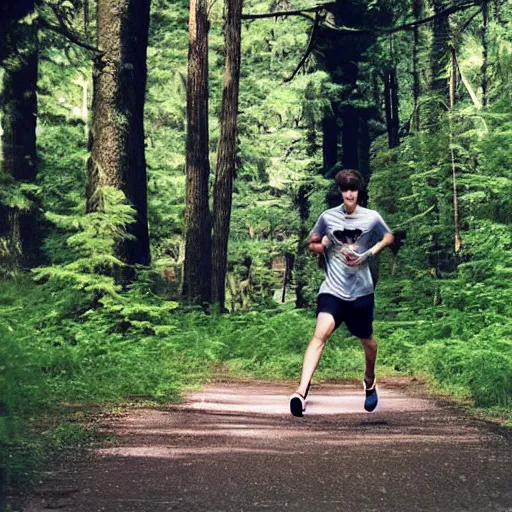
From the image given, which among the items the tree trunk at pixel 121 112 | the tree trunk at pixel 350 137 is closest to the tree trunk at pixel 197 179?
the tree trunk at pixel 121 112

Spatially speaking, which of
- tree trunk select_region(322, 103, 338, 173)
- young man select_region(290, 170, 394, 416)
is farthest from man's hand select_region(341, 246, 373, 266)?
tree trunk select_region(322, 103, 338, 173)

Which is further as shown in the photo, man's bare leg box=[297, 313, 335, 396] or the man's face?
man's bare leg box=[297, 313, 335, 396]

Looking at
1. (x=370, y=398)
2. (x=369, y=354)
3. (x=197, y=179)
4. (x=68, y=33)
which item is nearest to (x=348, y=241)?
(x=369, y=354)

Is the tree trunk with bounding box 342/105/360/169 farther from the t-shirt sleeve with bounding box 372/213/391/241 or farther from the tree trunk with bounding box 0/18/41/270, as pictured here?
the t-shirt sleeve with bounding box 372/213/391/241

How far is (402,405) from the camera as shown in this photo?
11.5 m

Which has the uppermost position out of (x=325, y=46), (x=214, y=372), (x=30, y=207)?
(x=325, y=46)

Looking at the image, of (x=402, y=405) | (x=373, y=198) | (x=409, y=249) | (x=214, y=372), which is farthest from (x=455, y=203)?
(x=402, y=405)

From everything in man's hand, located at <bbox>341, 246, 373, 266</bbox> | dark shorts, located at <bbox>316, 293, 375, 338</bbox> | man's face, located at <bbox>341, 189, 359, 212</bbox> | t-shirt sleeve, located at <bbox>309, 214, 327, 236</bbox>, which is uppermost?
man's face, located at <bbox>341, 189, 359, 212</bbox>

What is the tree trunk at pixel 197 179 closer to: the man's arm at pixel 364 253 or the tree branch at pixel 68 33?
the tree branch at pixel 68 33

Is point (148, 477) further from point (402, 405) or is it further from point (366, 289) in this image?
point (402, 405)

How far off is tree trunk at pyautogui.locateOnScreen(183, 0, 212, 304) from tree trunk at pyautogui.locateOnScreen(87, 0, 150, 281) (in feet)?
14.8

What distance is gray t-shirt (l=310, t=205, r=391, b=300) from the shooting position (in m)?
7.96

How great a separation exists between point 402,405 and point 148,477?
16.8ft

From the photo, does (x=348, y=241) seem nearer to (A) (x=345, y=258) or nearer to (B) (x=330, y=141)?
(A) (x=345, y=258)
